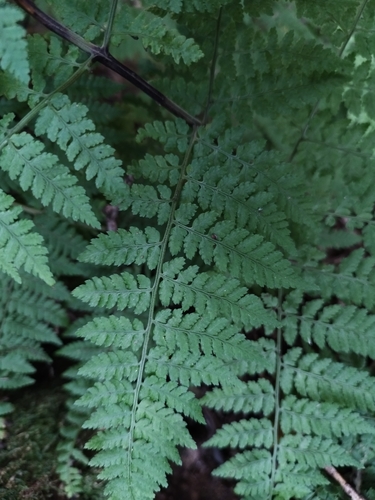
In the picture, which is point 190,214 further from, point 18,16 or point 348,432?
point 348,432

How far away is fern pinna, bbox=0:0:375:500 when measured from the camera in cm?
201

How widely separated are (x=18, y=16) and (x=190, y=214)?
42.0 inches

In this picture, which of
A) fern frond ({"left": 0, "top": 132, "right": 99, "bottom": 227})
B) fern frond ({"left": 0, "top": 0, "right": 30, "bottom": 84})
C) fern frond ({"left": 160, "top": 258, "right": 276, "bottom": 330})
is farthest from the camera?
fern frond ({"left": 160, "top": 258, "right": 276, "bottom": 330})

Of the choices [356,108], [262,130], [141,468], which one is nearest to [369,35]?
[356,108]

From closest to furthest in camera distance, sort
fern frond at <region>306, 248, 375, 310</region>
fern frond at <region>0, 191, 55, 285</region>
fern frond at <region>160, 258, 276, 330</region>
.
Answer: fern frond at <region>0, 191, 55, 285</region> → fern frond at <region>160, 258, 276, 330</region> → fern frond at <region>306, 248, 375, 310</region>

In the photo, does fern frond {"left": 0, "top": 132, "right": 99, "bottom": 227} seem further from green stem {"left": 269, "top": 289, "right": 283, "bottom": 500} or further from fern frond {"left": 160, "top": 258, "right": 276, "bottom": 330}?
green stem {"left": 269, "top": 289, "right": 283, "bottom": 500}

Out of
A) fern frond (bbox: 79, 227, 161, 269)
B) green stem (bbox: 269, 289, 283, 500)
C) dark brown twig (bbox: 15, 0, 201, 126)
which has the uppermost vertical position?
dark brown twig (bbox: 15, 0, 201, 126)

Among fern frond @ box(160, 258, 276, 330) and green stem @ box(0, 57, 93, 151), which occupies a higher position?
green stem @ box(0, 57, 93, 151)

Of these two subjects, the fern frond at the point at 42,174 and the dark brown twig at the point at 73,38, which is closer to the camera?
the fern frond at the point at 42,174

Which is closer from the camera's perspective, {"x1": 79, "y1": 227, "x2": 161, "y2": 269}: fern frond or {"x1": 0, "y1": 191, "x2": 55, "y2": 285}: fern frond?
{"x1": 0, "y1": 191, "x2": 55, "y2": 285}: fern frond

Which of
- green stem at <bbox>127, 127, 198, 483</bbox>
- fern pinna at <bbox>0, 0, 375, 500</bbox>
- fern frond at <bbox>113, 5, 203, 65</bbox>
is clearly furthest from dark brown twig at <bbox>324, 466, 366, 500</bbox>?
fern frond at <bbox>113, 5, 203, 65</bbox>

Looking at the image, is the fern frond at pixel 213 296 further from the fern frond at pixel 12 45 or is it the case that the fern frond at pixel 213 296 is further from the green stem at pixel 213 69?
the fern frond at pixel 12 45

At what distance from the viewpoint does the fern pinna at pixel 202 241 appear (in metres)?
2.01

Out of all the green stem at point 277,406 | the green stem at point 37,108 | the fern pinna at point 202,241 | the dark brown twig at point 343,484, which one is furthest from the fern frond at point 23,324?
the dark brown twig at point 343,484
